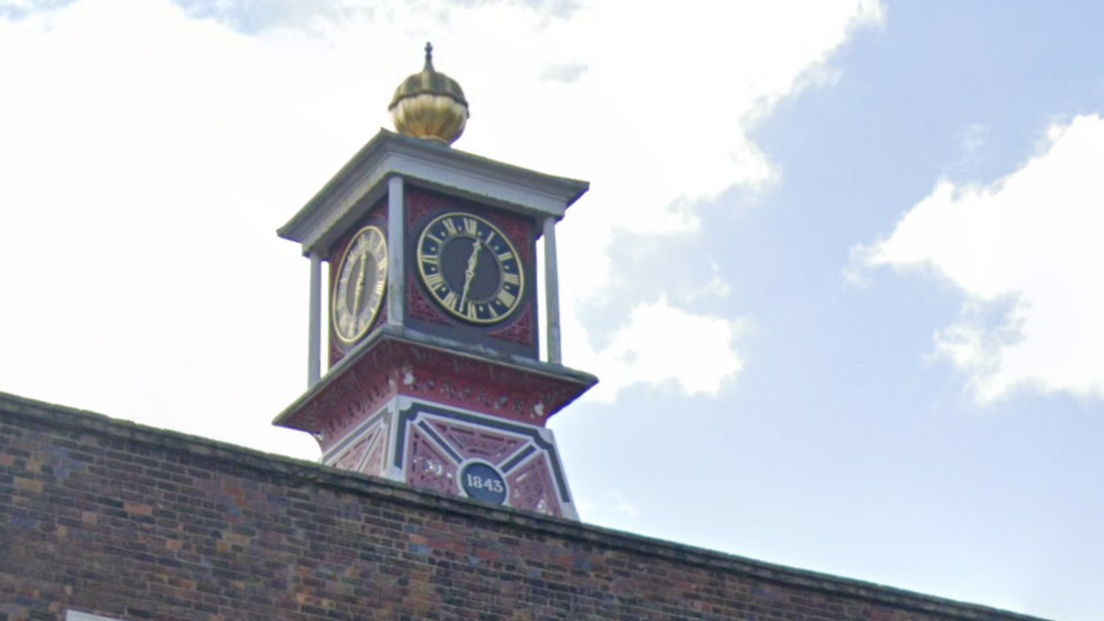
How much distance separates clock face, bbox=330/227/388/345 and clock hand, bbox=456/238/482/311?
1.26 meters

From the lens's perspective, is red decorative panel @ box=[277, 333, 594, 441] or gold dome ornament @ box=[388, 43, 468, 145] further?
gold dome ornament @ box=[388, 43, 468, 145]

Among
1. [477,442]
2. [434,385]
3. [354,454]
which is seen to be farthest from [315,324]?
[477,442]

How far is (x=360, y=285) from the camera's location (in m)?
42.2

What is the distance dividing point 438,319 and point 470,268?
1.28 m

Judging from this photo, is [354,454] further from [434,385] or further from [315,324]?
[315,324]

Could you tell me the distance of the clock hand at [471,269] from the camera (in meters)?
41.3

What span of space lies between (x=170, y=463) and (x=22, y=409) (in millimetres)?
1390

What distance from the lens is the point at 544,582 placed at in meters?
24.2

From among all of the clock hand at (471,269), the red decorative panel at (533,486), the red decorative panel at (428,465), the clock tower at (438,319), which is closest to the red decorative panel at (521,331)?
the clock tower at (438,319)

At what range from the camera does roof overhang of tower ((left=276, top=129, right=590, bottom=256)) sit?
137ft

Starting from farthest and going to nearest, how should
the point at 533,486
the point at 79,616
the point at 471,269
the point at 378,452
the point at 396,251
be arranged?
the point at 471,269, the point at 533,486, the point at 396,251, the point at 378,452, the point at 79,616

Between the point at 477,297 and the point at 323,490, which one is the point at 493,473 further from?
the point at 323,490

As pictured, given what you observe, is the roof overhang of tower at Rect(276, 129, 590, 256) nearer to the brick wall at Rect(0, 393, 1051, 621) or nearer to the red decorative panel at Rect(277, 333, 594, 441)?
the red decorative panel at Rect(277, 333, 594, 441)

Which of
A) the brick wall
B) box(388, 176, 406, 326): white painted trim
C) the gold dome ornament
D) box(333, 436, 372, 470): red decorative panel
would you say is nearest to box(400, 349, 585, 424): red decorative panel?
box(388, 176, 406, 326): white painted trim
